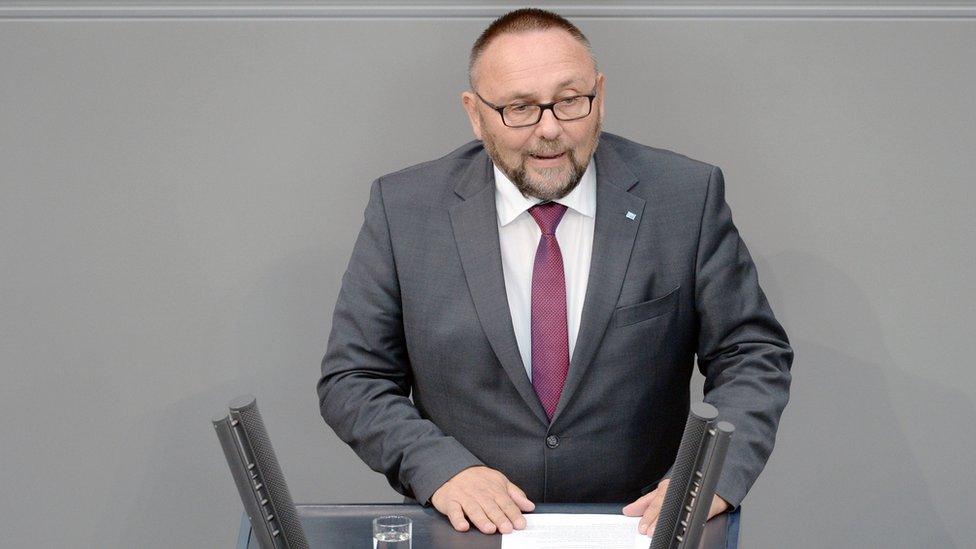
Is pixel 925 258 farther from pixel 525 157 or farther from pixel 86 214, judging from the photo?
pixel 86 214

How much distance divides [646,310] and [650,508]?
1.92 ft

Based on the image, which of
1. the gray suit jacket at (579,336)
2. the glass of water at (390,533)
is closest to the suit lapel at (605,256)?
the gray suit jacket at (579,336)

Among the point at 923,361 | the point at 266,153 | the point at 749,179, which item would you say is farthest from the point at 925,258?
the point at 266,153

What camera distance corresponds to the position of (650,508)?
202 cm

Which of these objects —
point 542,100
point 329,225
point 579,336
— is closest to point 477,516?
point 579,336

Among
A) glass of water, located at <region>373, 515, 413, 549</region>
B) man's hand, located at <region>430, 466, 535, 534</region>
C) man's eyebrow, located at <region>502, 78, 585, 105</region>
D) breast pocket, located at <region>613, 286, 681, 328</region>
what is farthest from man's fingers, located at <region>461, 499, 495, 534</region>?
man's eyebrow, located at <region>502, 78, 585, 105</region>

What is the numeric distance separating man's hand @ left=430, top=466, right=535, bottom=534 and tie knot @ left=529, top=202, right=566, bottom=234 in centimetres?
56

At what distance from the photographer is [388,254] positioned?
8.63 feet

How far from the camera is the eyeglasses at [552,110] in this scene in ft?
8.05

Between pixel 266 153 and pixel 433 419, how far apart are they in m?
0.95

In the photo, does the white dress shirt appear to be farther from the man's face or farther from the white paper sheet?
the white paper sheet

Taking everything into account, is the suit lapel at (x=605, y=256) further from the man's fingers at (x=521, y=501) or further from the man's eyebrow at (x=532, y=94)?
the man's fingers at (x=521, y=501)

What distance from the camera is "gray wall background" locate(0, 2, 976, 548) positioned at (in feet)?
10.4

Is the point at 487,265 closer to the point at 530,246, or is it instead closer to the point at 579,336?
the point at 530,246
